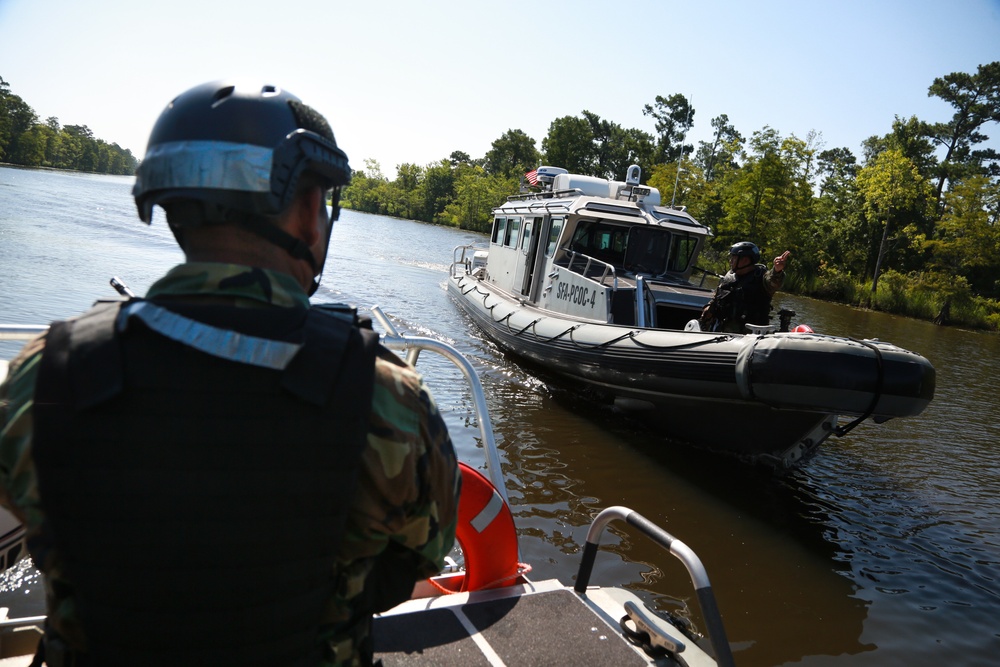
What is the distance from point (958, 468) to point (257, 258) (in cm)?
933

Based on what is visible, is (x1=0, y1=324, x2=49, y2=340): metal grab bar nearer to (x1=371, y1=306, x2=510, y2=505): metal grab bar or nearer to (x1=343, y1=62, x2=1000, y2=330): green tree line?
(x1=371, y1=306, x2=510, y2=505): metal grab bar

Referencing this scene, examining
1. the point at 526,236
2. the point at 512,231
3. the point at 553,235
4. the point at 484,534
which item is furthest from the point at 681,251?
the point at 484,534

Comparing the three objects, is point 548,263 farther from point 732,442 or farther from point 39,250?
point 39,250

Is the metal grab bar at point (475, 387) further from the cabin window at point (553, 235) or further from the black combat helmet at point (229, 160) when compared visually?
the cabin window at point (553, 235)

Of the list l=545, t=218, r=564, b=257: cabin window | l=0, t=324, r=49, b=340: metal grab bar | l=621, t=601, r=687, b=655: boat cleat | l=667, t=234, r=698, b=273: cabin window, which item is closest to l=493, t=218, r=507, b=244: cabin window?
l=545, t=218, r=564, b=257: cabin window

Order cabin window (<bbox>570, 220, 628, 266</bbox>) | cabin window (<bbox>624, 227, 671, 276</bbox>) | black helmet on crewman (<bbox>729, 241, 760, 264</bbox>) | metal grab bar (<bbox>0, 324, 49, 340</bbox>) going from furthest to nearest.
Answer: cabin window (<bbox>624, 227, 671, 276</bbox>) → cabin window (<bbox>570, 220, 628, 266</bbox>) → black helmet on crewman (<bbox>729, 241, 760, 264</bbox>) → metal grab bar (<bbox>0, 324, 49, 340</bbox>)

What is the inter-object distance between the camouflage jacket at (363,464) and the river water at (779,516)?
3640 millimetres

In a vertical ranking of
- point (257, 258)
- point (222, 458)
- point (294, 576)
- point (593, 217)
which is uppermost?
point (593, 217)

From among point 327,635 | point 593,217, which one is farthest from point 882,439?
point 327,635

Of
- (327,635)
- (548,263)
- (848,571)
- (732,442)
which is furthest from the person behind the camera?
(548,263)

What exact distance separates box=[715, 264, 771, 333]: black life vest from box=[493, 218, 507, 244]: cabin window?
21.5ft

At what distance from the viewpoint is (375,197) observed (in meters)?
87.3

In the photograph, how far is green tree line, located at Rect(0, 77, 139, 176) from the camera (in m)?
79.8

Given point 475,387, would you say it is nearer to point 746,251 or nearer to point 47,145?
point 746,251
